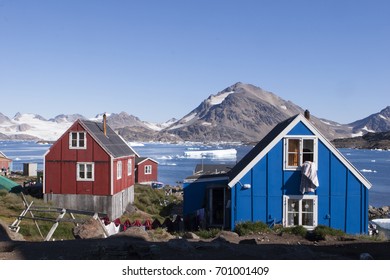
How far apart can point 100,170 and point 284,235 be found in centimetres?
1502

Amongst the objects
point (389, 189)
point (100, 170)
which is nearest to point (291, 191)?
point (100, 170)

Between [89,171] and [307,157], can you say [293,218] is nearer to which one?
[307,157]

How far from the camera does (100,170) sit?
29.2 m

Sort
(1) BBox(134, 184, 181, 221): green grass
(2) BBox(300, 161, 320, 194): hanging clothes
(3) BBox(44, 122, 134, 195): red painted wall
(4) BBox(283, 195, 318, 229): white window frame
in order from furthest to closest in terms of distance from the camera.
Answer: (1) BBox(134, 184, 181, 221): green grass → (3) BBox(44, 122, 134, 195): red painted wall → (4) BBox(283, 195, 318, 229): white window frame → (2) BBox(300, 161, 320, 194): hanging clothes

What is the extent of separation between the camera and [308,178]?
18781 mm

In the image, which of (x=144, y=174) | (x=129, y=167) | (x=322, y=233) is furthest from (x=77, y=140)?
(x=144, y=174)

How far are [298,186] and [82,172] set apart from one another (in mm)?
15240

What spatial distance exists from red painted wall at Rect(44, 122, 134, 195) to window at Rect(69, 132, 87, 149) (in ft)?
0.64

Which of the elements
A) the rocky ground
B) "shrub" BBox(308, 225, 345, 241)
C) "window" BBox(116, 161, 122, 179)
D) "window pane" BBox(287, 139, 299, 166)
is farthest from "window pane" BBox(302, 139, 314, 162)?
"window" BBox(116, 161, 122, 179)

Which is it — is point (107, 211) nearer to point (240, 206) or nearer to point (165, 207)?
point (165, 207)

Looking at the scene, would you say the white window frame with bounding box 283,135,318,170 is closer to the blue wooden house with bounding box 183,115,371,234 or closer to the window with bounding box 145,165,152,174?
the blue wooden house with bounding box 183,115,371,234

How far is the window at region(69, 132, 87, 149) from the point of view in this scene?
1152 inches

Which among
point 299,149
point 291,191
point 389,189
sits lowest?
point 389,189

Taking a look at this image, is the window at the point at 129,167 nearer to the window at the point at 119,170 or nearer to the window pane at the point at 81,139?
the window at the point at 119,170
